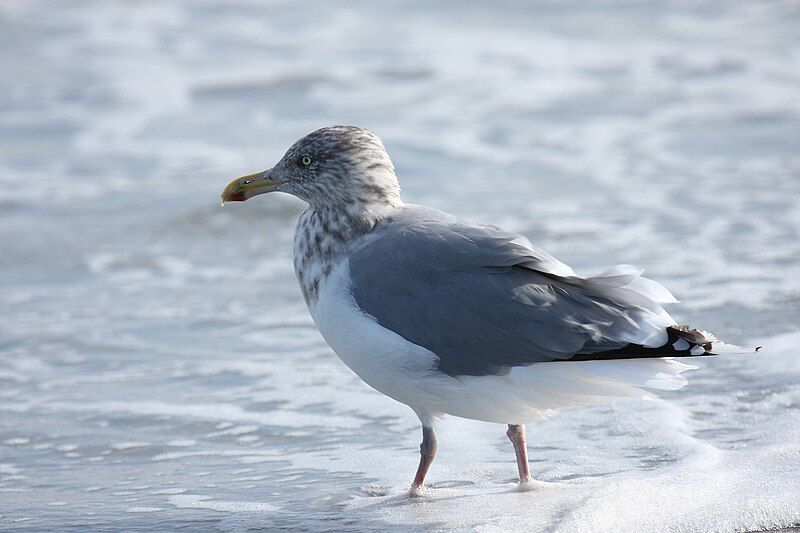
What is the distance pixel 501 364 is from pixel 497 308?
0.75 feet

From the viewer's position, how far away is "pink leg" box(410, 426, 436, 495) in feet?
17.1

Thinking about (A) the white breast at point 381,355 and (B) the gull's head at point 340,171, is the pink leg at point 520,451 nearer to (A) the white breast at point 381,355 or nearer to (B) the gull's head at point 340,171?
(A) the white breast at point 381,355

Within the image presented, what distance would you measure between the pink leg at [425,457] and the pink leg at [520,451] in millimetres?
352

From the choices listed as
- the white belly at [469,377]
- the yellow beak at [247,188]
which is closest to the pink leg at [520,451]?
the white belly at [469,377]

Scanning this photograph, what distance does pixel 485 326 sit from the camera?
479 cm

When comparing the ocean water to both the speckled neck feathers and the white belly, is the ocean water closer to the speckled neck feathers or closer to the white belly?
the white belly

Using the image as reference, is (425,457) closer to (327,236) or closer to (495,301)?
(495,301)

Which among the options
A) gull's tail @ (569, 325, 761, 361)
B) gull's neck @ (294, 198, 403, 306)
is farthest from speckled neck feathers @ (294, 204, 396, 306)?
gull's tail @ (569, 325, 761, 361)

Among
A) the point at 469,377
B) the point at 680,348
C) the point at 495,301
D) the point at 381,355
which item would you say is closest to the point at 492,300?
the point at 495,301

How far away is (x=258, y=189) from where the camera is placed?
5.82 meters

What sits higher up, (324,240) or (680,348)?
(324,240)

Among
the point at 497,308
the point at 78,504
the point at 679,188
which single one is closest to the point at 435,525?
the point at 497,308

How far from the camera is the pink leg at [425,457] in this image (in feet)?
17.1

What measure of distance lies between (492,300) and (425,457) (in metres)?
0.85
